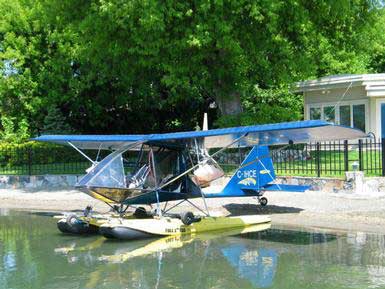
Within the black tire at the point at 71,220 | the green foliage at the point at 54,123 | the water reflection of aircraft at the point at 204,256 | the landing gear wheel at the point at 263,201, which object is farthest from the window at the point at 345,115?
the black tire at the point at 71,220

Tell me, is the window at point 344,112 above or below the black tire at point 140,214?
above

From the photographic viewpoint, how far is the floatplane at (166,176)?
39.3 feet

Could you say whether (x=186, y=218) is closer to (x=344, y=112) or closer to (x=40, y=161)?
(x=40, y=161)

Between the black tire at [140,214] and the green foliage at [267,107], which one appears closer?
the black tire at [140,214]

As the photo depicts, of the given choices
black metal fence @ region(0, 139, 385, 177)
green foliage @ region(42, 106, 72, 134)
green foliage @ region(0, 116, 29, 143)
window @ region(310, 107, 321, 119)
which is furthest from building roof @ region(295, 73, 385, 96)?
green foliage @ region(0, 116, 29, 143)

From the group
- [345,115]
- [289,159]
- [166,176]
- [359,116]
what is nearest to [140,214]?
[166,176]

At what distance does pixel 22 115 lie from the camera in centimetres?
2930

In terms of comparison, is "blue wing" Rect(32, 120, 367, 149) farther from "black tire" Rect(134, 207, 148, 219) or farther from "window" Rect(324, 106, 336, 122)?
"window" Rect(324, 106, 336, 122)

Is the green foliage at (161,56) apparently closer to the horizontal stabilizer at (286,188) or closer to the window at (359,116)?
the window at (359,116)

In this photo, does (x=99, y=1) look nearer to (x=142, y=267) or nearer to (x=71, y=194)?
(x=71, y=194)

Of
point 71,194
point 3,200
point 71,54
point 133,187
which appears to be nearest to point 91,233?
point 133,187

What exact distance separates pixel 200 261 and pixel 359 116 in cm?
1844

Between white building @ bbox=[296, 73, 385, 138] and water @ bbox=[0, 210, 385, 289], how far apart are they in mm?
14205

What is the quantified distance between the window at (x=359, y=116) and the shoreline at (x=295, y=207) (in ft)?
34.4
